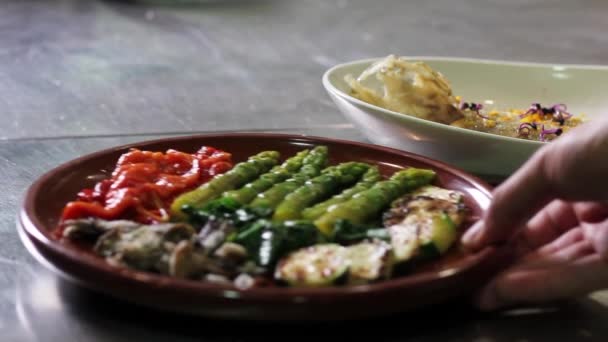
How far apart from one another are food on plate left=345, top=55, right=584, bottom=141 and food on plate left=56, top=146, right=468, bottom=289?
0.29 meters

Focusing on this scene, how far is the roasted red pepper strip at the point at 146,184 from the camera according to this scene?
1209mm

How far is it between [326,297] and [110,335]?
28 centimetres

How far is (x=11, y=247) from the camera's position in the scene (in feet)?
4.29

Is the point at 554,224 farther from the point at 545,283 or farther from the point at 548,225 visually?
the point at 545,283

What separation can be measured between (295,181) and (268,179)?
0.14 ft

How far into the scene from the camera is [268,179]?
4.44 ft

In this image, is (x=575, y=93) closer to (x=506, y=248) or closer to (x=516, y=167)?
(x=516, y=167)

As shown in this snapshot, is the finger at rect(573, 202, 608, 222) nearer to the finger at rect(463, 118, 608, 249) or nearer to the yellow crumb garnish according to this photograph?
the finger at rect(463, 118, 608, 249)

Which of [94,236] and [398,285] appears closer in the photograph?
[398,285]

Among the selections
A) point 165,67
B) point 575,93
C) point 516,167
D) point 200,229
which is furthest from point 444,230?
point 165,67

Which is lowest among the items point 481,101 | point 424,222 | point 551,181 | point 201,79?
point 201,79

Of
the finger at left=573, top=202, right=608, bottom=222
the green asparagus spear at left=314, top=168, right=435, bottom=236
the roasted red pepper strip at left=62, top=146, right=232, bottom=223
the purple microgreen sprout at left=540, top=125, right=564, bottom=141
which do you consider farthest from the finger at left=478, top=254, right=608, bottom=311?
the purple microgreen sprout at left=540, top=125, right=564, bottom=141

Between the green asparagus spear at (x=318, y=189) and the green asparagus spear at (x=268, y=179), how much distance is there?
6 cm

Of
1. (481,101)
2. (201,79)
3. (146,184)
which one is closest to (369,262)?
(146,184)
